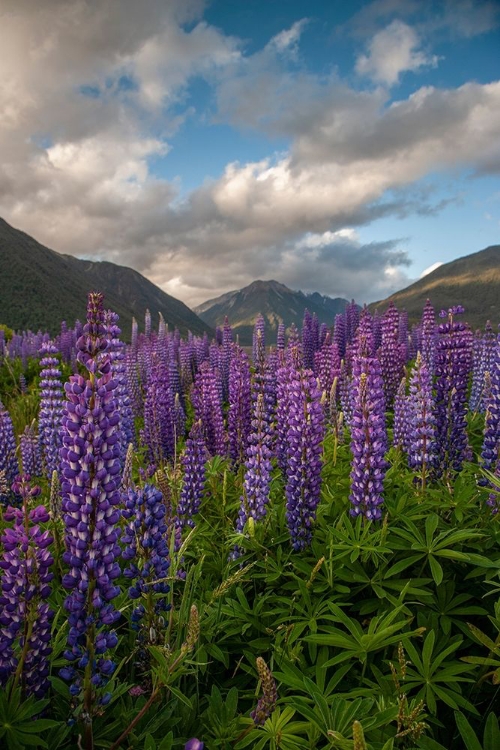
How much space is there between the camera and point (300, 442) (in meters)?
4.17

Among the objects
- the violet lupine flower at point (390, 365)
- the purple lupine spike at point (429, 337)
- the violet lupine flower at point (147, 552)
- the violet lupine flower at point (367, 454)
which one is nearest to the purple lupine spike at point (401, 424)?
Result: the violet lupine flower at point (367, 454)

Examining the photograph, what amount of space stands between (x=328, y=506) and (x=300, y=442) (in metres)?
0.75

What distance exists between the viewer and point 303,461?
13.5 feet

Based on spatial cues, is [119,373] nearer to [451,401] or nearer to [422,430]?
[422,430]

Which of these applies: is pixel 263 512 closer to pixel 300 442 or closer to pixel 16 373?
pixel 300 442

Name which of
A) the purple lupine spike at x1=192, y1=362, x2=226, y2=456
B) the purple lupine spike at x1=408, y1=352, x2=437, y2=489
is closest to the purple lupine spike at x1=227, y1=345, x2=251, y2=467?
the purple lupine spike at x1=192, y1=362, x2=226, y2=456

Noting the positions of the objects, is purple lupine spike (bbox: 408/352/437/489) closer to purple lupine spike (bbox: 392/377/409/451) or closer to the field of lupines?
the field of lupines

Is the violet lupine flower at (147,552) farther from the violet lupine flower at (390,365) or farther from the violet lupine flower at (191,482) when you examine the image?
the violet lupine flower at (390,365)

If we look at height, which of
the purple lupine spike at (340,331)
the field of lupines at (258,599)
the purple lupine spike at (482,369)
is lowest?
the field of lupines at (258,599)

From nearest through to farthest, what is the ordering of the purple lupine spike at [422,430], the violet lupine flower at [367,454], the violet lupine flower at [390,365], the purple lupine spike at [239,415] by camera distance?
the violet lupine flower at [367,454]
the purple lupine spike at [422,430]
the purple lupine spike at [239,415]
the violet lupine flower at [390,365]

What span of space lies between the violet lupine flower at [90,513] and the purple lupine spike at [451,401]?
469 cm

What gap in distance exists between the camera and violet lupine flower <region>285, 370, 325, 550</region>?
155 inches

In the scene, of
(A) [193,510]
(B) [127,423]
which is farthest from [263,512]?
(B) [127,423]

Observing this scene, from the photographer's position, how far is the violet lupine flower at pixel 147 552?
9.12 ft
